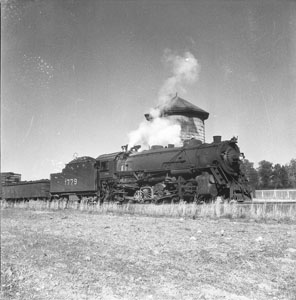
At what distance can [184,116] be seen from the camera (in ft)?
104

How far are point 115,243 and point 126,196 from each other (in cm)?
1029

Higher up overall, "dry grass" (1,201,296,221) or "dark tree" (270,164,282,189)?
"dark tree" (270,164,282,189)

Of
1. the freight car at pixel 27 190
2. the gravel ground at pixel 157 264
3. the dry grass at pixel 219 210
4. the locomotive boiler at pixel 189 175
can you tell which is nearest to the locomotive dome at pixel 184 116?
the freight car at pixel 27 190

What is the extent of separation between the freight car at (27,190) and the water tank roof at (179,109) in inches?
512

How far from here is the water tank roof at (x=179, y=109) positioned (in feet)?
103

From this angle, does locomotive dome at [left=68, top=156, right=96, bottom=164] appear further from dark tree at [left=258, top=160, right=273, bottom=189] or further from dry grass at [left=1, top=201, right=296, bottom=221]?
dark tree at [left=258, top=160, right=273, bottom=189]

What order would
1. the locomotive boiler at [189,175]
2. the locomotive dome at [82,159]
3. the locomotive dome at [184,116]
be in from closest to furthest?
the locomotive boiler at [189,175]
the locomotive dome at [82,159]
the locomotive dome at [184,116]

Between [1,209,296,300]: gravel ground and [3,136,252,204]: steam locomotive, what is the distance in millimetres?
6930

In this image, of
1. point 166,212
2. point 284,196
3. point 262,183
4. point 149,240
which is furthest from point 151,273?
point 262,183

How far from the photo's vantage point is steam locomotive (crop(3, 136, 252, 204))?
46.2 ft

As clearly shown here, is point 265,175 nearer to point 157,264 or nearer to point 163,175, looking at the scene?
point 163,175

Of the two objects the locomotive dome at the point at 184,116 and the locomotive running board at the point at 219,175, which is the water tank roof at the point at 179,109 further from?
the locomotive running board at the point at 219,175

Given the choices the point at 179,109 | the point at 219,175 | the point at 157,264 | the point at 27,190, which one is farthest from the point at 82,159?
the point at 179,109

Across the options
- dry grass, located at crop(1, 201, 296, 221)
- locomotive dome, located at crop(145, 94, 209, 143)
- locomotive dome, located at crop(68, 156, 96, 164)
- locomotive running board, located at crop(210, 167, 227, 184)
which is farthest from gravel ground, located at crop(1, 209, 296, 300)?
locomotive dome, located at crop(145, 94, 209, 143)
